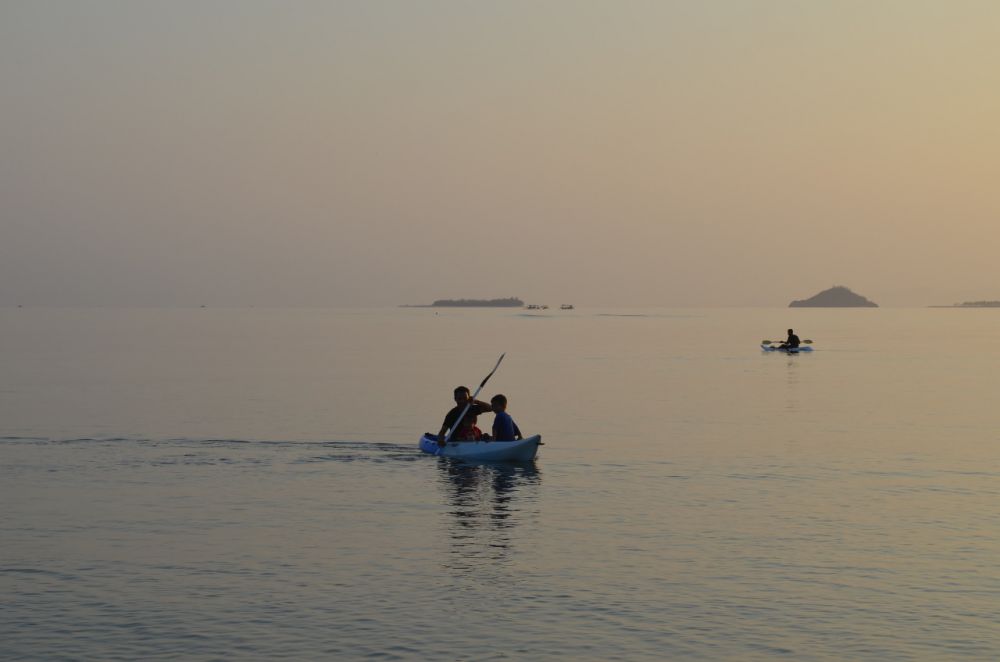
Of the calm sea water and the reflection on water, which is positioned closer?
the calm sea water

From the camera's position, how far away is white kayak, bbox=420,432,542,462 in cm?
3491

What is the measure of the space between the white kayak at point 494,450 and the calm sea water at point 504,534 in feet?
2.54

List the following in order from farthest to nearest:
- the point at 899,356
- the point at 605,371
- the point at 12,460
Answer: the point at 899,356
the point at 605,371
the point at 12,460

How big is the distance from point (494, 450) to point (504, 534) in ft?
36.2

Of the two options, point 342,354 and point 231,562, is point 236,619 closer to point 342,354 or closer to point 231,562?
point 231,562

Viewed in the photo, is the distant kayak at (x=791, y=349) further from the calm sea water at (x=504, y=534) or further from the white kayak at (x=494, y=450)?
the white kayak at (x=494, y=450)

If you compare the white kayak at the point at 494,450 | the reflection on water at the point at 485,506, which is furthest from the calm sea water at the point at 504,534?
the white kayak at the point at 494,450

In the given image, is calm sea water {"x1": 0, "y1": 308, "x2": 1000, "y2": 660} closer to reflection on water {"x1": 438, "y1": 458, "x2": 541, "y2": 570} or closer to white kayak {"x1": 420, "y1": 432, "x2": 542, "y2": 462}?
reflection on water {"x1": 438, "y1": 458, "x2": 541, "y2": 570}

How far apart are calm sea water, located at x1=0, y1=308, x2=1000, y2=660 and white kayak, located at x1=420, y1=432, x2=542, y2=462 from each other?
77 centimetres

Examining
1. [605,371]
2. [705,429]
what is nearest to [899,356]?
[605,371]

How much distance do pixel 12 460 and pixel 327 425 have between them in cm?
1354

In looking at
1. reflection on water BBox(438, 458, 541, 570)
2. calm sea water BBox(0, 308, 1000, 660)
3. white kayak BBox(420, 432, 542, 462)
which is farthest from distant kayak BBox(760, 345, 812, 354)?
reflection on water BBox(438, 458, 541, 570)

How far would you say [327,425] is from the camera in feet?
153

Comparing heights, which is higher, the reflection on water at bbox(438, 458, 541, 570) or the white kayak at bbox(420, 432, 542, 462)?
the white kayak at bbox(420, 432, 542, 462)
